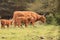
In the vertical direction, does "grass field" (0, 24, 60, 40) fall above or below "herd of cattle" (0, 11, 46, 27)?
above

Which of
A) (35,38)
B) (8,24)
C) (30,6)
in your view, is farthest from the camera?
(30,6)

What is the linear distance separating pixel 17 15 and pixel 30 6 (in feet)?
37.1

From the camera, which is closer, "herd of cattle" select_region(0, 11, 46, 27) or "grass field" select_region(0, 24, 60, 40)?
"grass field" select_region(0, 24, 60, 40)

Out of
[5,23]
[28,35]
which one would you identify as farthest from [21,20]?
[28,35]

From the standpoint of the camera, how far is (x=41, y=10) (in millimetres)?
22062

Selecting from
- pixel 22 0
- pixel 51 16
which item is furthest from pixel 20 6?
pixel 51 16

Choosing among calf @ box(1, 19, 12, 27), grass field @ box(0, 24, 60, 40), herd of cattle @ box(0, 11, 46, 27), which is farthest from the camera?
herd of cattle @ box(0, 11, 46, 27)

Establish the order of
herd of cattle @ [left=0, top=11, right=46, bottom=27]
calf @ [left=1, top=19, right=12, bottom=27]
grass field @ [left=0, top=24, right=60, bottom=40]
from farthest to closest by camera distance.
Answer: herd of cattle @ [left=0, top=11, right=46, bottom=27] → calf @ [left=1, top=19, right=12, bottom=27] → grass field @ [left=0, top=24, right=60, bottom=40]

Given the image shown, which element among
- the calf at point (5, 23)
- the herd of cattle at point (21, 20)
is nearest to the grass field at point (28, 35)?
the calf at point (5, 23)

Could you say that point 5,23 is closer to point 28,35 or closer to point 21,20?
point 21,20

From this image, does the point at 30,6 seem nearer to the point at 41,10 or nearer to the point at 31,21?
the point at 41,10

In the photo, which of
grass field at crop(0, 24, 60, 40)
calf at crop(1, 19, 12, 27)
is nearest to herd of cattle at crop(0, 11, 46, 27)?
calf at crop(1, 19, 12, 27)

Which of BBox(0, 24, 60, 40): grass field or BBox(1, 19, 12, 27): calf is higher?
BBox(0, 24, 60, 40): grass field

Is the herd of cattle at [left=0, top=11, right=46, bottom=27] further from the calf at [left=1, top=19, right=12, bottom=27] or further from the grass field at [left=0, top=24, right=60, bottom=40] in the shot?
the grass field at [left=0, top=24, right=60, bottom=40]
